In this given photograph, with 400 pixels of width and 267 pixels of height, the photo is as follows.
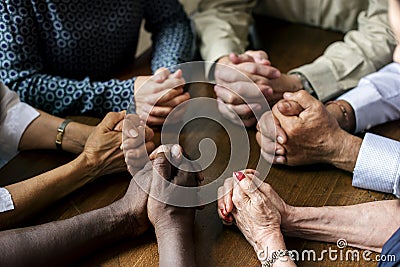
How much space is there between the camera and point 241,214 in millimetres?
993

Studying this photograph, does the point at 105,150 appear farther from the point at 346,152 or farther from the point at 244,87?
the point at 346,152

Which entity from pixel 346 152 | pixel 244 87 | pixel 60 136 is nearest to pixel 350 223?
pixel 346 152

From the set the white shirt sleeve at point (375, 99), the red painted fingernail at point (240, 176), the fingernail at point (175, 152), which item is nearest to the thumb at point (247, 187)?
the red painted fingernail at point (240, 176)

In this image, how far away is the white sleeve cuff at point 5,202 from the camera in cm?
100

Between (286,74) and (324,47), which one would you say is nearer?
(286,74)

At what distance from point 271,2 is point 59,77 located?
69cm

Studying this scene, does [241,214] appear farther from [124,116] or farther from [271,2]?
[271,2]

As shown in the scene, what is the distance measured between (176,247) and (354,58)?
0.70 metres

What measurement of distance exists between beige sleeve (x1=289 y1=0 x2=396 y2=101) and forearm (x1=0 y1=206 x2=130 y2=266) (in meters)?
0.60

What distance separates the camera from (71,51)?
1313mm

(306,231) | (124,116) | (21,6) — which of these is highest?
(21,6)

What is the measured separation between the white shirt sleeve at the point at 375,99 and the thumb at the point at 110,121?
51cm

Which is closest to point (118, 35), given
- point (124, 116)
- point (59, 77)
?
point (59, 77)

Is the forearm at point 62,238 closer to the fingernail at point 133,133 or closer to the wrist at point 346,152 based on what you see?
the fingernail at point 133,133
